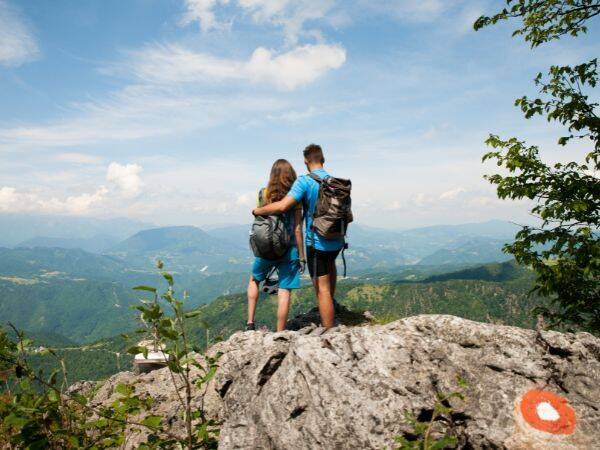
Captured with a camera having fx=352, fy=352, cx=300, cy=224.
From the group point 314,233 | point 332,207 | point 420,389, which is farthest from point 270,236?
point 420,389

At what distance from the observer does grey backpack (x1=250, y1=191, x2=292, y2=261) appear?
694 centimetres

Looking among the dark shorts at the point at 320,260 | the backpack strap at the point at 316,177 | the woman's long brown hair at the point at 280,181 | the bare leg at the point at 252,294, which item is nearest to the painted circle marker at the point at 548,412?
the dark shorts at the point at 320,260

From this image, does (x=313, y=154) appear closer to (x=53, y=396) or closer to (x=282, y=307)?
(x=282, y=307)

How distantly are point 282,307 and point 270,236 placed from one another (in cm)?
151

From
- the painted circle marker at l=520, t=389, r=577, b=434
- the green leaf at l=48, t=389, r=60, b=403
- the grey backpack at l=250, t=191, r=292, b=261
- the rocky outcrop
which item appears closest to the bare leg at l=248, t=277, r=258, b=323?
the grey backpack at l=250, t=191, r=292, b=261

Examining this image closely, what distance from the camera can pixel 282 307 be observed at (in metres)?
7.20

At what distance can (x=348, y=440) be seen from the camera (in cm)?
377

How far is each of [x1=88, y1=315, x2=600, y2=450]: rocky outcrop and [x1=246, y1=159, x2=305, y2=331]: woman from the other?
2.19m

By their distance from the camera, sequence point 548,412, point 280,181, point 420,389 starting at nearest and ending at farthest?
point 548,412
point 420,389
point 280,181

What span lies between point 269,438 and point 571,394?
3.38 meters

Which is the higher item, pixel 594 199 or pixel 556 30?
pixel 556 30

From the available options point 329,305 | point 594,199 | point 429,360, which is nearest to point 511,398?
point 429,360

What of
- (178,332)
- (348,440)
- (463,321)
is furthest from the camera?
(463,321)

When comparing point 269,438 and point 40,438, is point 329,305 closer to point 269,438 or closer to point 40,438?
point 269,438
